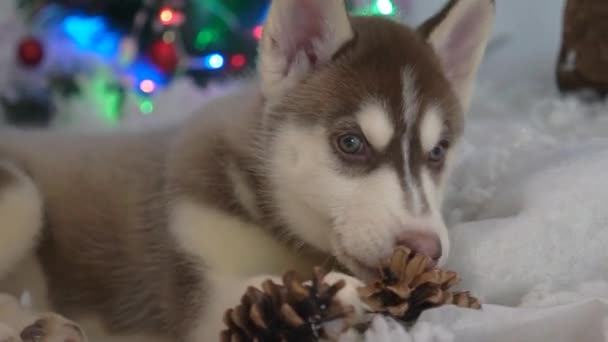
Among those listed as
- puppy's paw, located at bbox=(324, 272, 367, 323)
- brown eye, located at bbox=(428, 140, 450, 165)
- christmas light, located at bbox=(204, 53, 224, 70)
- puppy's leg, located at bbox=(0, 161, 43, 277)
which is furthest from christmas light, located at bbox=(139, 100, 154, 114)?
puppy's paw, located at bbox=(324, 272, 367, 323)

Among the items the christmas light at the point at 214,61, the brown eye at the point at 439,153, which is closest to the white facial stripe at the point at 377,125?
the brown eye at the point at 439,153

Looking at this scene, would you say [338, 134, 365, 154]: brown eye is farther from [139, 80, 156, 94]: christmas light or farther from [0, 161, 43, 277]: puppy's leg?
[139, 80, 156, 94]: christmas light

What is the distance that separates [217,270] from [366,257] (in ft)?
1.10

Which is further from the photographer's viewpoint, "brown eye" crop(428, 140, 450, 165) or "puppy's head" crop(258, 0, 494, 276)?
"brown eye" crop(428, 140, 450, 165)

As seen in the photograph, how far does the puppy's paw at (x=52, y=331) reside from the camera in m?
1.31

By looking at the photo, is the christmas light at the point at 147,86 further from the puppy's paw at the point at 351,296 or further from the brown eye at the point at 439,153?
the puppy's paw at the point at 351,296

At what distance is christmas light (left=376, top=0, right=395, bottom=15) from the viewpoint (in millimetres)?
2875

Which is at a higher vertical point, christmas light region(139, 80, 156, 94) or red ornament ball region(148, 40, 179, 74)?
red ornament ball region(148, 40, 179, 74)

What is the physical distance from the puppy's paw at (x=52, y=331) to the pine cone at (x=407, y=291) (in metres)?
0.53

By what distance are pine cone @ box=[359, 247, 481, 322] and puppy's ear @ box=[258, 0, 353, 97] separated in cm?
A: 53

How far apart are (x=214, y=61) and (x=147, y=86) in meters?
0.27

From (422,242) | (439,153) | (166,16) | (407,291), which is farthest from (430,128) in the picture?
(166,16)

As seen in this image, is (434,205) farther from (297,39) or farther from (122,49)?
(122,49)

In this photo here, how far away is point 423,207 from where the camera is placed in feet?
4.42
